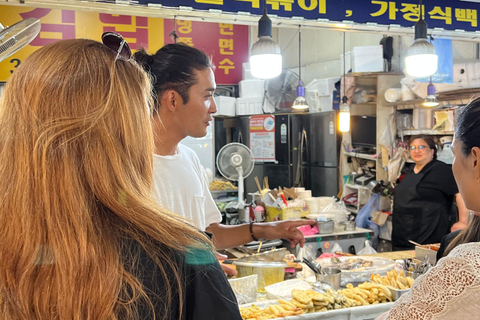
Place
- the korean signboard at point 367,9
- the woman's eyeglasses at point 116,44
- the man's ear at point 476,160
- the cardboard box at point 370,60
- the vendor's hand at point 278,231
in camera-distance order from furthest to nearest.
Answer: the cardboard box at point 370,60 → the korean signboard at point 367,9 → the vendor's hand at point 278,231 → the man's ear at point 476,160 → the woman's eyeglasses at point 116,44

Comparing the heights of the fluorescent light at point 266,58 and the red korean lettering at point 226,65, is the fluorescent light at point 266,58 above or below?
below

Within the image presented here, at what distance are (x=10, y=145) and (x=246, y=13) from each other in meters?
3.49

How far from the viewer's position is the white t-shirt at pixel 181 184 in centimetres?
227

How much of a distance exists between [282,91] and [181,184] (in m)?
7.12

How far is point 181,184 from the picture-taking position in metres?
2.32

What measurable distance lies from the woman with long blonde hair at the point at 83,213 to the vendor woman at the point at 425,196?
4837mm

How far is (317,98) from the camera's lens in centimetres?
863

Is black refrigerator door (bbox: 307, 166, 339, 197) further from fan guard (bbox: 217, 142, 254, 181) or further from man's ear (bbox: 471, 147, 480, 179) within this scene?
man's ear (bbox: 471, 147, 480, 179)

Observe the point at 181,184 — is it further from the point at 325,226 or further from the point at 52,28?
the point at 52,28

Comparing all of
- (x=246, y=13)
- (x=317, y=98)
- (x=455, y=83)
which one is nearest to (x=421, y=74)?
(x=246, y=13)

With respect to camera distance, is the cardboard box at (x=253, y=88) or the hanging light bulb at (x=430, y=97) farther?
the cardboard box at (x=253, y=88)

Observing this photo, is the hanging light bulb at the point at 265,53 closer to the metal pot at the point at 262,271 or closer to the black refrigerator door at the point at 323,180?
the metal pot at the point at 262,271

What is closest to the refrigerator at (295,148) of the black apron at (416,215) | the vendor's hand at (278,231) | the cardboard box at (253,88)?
the cardboard box at (253,88)

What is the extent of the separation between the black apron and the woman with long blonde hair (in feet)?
16.2
